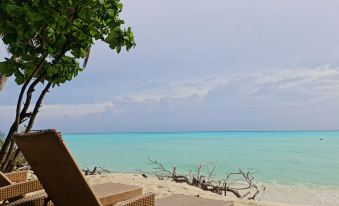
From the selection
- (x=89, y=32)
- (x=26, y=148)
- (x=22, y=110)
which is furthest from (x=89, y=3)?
(x=26, y=148)

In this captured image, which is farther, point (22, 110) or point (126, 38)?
point (22, 110)

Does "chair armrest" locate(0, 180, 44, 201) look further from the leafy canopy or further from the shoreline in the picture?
the shoreline

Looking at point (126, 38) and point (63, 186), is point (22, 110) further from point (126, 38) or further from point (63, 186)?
point (63, 186)

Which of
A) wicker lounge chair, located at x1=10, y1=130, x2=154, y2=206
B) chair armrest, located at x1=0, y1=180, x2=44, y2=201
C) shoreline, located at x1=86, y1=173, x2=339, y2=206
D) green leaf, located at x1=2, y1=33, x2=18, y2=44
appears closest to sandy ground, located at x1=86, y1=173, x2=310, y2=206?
shoreline, located at x1=86, y1=173, x2=339, y2=206

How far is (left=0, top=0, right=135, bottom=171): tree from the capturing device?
418 cm

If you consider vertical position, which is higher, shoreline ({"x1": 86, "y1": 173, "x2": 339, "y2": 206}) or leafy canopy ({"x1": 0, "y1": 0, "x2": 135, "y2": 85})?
leafy canopy ({"x1": 0, "y1": 0, "x2": 135, "y2": 85})

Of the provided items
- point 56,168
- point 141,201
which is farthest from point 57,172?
point 141,201

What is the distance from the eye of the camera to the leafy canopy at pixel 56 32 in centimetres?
417

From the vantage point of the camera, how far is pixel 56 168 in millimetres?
2598

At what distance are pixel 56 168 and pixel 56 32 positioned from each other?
8.25ft

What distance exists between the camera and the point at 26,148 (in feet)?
9.07

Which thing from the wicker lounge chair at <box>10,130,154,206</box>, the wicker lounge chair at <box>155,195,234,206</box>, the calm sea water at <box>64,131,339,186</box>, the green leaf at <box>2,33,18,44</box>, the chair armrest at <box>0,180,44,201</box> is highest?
the green leaf at <box>2,33,18,44</box>

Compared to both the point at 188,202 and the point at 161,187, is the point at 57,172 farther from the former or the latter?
the point at 161,187

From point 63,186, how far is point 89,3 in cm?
226
